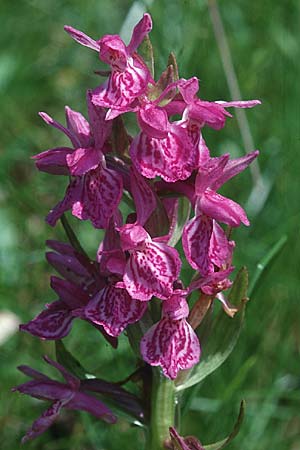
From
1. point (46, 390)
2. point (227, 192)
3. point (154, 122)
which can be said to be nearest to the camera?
point (154, 122)

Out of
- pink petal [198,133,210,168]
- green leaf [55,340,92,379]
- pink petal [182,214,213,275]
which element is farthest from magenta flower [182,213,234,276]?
green leaf [55,340,92,379]

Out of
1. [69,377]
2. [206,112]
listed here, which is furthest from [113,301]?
[206,112]

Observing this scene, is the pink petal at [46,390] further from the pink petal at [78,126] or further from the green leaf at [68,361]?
the pink petal at [78,126]

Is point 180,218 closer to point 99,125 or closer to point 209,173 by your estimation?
point 209,173

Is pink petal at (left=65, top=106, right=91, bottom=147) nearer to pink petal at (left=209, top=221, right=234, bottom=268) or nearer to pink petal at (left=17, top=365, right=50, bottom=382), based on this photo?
pink petal at (left=209, top=221, right=234, bottom=268)

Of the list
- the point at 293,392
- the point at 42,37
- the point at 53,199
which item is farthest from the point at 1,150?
the point at 293,392

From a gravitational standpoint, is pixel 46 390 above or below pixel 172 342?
below

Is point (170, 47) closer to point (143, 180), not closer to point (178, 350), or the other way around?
point (143, 180)

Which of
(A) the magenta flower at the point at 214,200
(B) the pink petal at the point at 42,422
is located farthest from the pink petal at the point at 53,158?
(B) the pink petal at the point at 42,422
